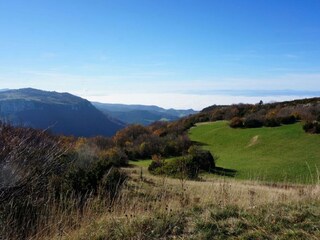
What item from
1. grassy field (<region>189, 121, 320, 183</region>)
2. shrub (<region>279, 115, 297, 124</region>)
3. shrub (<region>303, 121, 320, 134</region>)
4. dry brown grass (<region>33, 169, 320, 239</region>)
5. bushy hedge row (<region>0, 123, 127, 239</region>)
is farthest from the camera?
shrub (<region>279, 115, 297, 124</region>)

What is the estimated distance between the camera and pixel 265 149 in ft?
126

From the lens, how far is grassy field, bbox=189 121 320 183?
29859 millimetres

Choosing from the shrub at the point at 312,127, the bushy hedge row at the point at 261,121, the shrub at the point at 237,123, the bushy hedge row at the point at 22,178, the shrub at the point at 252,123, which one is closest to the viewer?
the bushy hedge row at the point at 22,178

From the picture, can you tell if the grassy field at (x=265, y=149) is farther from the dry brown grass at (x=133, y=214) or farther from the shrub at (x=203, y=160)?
the dry brown grass at (x=133, y=214)

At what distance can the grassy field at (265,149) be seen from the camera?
29859mm

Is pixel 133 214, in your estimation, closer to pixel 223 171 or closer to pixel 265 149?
pixel 223 171

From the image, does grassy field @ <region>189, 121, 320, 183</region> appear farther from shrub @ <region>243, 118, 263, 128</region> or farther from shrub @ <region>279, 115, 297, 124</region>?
shrub @ <region>279, 115, 297, 124</region>

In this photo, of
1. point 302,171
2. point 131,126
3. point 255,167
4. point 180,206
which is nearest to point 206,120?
point 131,126

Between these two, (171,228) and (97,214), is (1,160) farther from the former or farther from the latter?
(171,228)

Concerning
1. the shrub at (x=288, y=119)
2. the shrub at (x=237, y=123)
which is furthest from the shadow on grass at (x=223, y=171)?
the shrub at (x=237, y=123)

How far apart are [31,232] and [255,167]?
28432mm

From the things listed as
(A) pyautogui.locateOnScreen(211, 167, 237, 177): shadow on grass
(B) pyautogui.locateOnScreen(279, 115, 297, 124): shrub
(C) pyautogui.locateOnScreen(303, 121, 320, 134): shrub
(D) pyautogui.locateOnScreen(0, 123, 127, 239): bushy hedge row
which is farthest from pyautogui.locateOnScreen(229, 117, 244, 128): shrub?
Answer: (D) pyautogui.locateOnScreen(0, 123, 127, 239): bushy hedge row

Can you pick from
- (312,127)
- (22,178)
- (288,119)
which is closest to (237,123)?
(288,119)

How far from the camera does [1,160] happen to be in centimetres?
525
